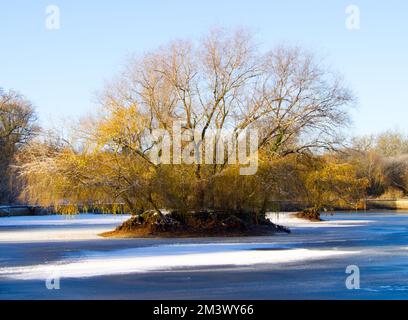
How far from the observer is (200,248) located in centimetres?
1909

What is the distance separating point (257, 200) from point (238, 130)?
3080mm

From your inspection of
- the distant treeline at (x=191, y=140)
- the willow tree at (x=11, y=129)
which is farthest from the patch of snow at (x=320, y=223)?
the willow tree at (x=11, y=129)

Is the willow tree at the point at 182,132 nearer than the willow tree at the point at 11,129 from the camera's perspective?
Yes

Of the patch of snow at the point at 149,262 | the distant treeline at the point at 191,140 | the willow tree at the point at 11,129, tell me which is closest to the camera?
the patch of snow at the point at 149,262

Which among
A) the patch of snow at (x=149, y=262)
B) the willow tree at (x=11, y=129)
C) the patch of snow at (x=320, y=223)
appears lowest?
the patch of snow at (x=320, y=223)

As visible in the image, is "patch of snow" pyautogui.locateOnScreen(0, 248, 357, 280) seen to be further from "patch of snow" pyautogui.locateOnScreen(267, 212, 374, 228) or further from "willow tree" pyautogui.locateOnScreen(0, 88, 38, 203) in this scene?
"willow tree" pyautogui.locateOnScreen(0, 88, 38, 203)

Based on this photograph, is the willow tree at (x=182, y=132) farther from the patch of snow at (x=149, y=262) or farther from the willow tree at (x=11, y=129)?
the willow tree at (x=11, y=129)

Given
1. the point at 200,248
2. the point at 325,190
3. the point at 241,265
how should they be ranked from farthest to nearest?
the point at 325,190, the point at 200,248, the point at 241,265

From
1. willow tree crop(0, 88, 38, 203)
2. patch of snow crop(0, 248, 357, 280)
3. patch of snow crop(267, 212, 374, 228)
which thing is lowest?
patch of snow crop(267, 212, 374, 228)

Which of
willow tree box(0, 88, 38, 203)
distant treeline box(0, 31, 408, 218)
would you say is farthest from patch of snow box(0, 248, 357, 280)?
willow tree box(0, 88, 38, 203)

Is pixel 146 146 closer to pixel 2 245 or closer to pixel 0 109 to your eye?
pixel 2 245
